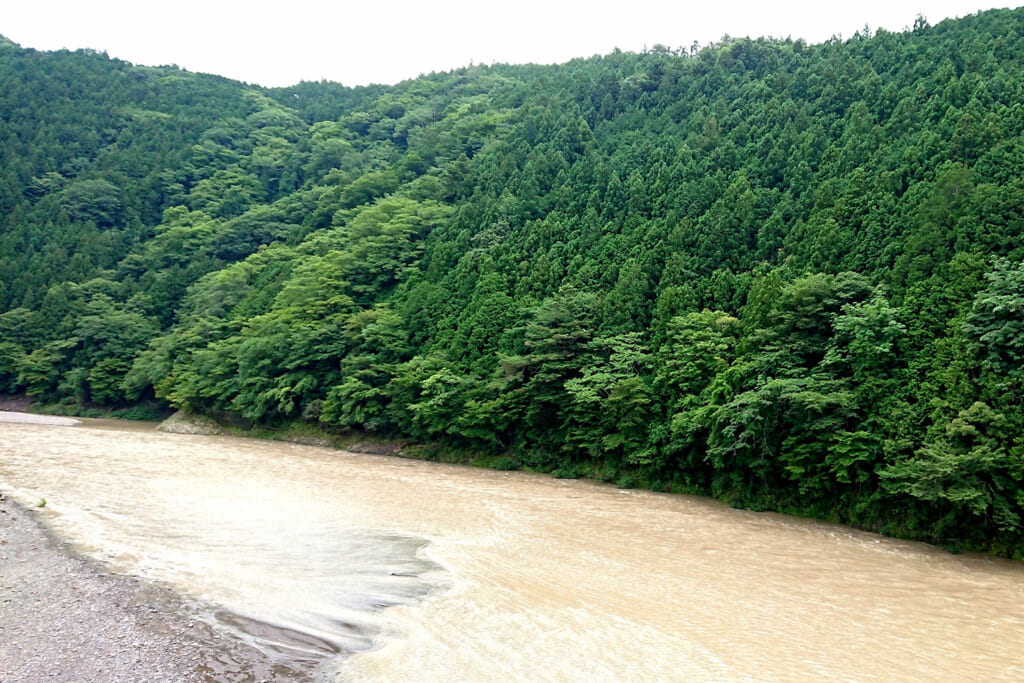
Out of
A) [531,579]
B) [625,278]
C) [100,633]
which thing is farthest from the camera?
[625,278]

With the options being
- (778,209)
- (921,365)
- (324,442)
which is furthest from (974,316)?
(324,442)

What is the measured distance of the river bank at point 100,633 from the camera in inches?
352

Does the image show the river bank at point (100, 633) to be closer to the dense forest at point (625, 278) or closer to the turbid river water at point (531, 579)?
the turbid river water at point (531, 579)

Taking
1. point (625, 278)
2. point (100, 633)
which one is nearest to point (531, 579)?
point (100, 633)

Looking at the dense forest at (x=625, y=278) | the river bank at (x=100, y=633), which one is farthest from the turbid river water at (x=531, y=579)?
the dense forest at (x=625, y=278)

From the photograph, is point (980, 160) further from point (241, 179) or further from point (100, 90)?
point (100, 90)

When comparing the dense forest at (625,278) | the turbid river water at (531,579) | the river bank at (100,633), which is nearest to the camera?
the river bank at (100,633)

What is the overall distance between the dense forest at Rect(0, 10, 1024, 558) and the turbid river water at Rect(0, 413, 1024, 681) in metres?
3.26

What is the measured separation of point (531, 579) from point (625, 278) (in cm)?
A: 2061

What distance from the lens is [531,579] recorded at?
47.4ft

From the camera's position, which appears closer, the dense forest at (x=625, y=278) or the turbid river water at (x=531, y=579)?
the turbid river water at (x=531, y=579)

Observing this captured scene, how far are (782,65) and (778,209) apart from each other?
2189cm

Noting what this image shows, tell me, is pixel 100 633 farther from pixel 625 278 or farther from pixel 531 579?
pixel 625 278

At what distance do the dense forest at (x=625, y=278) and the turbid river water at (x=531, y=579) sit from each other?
3.26m
